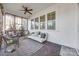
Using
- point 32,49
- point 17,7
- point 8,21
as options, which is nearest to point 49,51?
point 32,49

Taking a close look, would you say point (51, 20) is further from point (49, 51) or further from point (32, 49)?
point (32, 49)

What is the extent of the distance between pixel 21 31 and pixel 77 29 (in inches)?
73.7

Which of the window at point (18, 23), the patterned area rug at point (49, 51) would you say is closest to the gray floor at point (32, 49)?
the patterned area rug at point (49, 51)

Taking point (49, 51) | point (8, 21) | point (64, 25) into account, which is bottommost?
point (49, 51)

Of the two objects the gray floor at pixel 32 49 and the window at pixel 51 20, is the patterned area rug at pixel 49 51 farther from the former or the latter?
the window at pixel 51 20

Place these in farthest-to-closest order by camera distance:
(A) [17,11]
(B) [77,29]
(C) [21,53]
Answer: (B) [77,29], (A) [17,11], (C) [21,53]

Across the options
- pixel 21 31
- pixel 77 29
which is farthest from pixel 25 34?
pixel 77 29

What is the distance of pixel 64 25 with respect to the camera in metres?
3.08

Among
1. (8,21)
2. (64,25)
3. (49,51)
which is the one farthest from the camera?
(64,25)

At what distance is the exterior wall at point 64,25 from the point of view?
9.32ft

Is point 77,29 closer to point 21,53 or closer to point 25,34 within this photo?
point 25,34

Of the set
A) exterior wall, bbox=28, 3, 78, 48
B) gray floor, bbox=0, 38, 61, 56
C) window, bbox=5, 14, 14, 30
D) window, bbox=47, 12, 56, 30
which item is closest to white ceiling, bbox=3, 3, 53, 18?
window, bbox=5, 14, 14, 30

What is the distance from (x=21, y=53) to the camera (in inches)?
91.4

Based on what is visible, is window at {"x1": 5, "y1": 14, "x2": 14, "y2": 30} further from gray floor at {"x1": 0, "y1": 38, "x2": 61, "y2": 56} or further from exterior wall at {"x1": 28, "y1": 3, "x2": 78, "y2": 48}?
exterior wall at {"x1": 28, "y1": 3, "x2": 78, "y2": 48}
